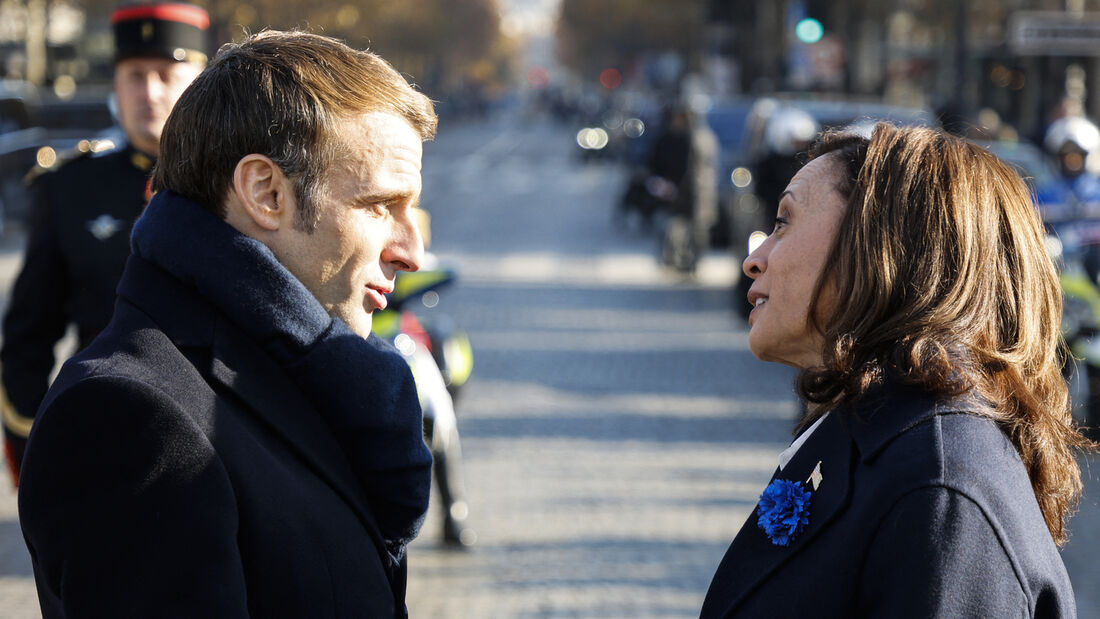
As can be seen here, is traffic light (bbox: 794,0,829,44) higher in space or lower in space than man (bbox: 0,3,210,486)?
lower

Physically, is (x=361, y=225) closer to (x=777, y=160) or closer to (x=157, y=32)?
(x=157, y=32)

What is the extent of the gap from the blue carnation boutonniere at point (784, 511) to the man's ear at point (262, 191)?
84cm

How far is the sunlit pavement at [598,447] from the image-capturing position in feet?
17.4

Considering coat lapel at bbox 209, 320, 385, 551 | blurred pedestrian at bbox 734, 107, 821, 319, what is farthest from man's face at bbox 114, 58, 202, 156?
blurred pedestrian at bbox 734, 107, 821, 319

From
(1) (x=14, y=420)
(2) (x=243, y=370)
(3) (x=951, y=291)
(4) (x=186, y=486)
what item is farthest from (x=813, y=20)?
(4) (x=186, y=486)

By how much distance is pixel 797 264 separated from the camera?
6.69 ft

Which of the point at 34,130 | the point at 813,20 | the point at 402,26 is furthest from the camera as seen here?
the point at 402,26

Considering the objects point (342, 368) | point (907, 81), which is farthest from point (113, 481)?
point (907, 81)

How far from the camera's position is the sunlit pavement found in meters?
5.30

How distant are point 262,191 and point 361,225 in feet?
0.53

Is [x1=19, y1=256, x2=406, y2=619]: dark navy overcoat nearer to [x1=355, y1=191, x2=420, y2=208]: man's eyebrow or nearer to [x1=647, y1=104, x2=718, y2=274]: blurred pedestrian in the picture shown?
[x1=355, y1=191, x2=420, y2=208]: man's eyebrow

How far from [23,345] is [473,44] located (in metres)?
103

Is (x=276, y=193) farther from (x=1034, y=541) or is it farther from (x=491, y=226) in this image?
(x=491, y=226)

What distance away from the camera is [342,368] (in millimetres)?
1809
